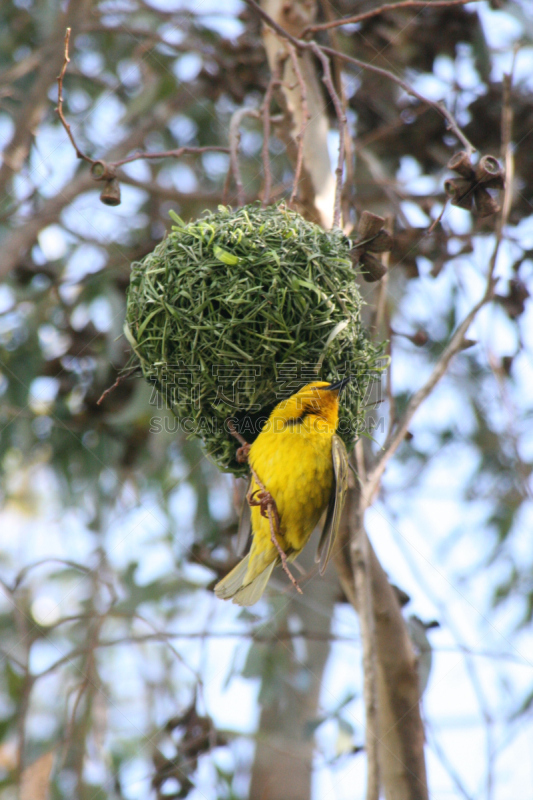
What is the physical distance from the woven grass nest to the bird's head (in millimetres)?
33

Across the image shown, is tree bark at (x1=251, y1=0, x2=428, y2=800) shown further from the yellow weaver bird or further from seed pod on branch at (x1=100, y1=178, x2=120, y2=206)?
seed pod on branch at (x1=100, y1=178, x2=120, y2=206)

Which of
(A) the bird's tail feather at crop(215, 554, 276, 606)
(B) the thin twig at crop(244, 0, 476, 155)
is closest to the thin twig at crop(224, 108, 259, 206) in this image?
(B) the thin twig at crop(244, 0, 476, 155)

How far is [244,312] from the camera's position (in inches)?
77.2

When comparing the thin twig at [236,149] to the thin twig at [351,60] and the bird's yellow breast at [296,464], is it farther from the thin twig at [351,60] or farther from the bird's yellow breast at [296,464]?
the bird's yellow breast at [296,464]

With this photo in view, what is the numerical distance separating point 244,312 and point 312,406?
38 cm

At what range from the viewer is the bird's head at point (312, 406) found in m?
2.13

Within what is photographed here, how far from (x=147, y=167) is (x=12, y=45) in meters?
1.21

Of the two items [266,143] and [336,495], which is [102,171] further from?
[336,495]

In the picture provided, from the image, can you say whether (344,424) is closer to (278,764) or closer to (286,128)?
(286,128)

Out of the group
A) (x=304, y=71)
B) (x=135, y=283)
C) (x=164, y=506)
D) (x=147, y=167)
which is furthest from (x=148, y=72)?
(x=135, y=283)

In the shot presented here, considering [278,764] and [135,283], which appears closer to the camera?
[135,283]

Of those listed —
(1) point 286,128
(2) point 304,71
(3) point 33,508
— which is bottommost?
(1) point 286,128

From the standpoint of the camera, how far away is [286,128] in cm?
295

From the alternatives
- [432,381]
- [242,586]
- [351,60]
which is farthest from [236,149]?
[242,586]
